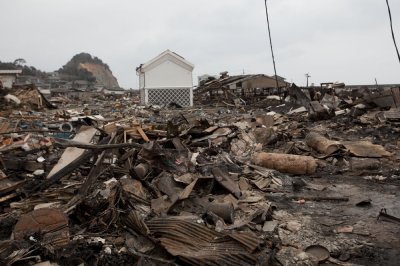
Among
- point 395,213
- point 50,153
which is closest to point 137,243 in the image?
point 395,213

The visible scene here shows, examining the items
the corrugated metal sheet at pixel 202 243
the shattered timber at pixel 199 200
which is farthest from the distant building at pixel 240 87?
the corrugated metal sheet at pixel 202 243

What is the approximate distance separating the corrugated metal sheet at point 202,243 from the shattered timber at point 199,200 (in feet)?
0.04

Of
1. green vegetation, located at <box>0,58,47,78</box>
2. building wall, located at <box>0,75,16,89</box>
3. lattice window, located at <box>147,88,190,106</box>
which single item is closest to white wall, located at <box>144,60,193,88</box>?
lattice window, located at <box>147,88,190,106</box>

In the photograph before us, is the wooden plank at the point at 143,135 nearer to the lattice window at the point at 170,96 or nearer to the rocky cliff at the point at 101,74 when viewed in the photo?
the lattice window at the point at 170,96

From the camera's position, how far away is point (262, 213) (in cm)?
528

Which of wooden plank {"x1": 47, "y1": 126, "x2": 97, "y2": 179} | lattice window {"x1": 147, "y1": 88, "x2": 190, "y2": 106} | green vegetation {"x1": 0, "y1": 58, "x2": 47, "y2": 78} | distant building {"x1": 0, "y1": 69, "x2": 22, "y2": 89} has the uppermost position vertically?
green vegetation {"x1": 0, "y1": 58, "x2": 47, "y2": 78}

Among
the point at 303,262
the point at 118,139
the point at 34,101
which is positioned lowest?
the point at 303,262

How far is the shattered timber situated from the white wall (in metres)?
16.4

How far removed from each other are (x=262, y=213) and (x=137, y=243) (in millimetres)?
1860

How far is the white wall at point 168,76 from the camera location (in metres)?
26.9

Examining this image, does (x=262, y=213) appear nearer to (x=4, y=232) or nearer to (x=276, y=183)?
(x=276, y=183)

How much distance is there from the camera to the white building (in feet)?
88.3

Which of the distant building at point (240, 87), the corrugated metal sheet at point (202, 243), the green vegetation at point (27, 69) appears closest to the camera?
the corrugated metal sheet at point (202, 243)

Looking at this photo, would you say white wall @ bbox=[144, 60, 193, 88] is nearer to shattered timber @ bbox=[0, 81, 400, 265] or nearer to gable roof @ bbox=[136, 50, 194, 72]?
gable roof @ bbox=[136, 50, 194, 72]
